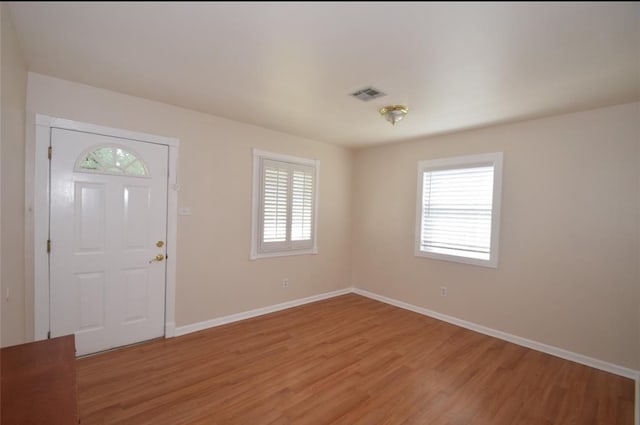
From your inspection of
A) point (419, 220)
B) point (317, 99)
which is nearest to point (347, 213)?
point (419, 220)

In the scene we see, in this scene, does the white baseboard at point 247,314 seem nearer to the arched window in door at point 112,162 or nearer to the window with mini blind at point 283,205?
the window with mini blind at point 283,205

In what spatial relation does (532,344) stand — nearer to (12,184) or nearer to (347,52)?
(347,52)

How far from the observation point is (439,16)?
1625 mm

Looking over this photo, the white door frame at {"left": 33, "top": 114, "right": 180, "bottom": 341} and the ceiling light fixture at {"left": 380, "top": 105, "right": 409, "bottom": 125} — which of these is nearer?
the white door frame at {"left": 33, "top": 114, "right": 180, "bottom": 341}

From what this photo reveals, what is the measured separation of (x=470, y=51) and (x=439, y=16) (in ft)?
1.61

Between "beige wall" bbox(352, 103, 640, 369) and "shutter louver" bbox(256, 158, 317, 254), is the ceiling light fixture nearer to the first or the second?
"beige wall" bbox(352, 103, 640, 369)

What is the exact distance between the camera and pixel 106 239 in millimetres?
2928

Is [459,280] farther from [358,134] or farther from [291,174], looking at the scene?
[291,174]

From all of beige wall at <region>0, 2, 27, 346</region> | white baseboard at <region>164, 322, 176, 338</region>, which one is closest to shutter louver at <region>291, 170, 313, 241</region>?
white baseboard at <region>164, 322, 176, 338</region>

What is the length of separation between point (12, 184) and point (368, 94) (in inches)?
112

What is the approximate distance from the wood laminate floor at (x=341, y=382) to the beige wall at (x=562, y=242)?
1.23 ft

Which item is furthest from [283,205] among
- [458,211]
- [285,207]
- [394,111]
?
[458,211]

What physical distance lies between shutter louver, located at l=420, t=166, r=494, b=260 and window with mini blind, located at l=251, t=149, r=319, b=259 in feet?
5.73

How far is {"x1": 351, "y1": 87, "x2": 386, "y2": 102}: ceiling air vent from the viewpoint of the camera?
2.63 m
